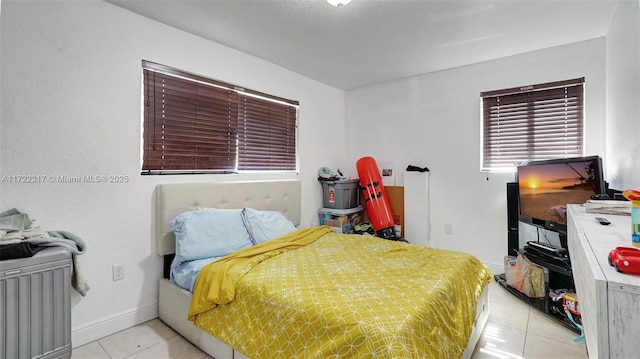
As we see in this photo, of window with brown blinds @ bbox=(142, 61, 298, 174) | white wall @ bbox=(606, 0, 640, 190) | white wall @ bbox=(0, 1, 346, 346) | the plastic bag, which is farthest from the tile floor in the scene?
window with brown blinds @ bbox=(142, 61, 298, 174)

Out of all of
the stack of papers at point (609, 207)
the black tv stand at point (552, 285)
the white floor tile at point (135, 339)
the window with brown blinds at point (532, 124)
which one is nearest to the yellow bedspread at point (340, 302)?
the white floor tile at point (135, 339)

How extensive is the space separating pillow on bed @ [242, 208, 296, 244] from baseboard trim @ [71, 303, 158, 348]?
3.27 ft

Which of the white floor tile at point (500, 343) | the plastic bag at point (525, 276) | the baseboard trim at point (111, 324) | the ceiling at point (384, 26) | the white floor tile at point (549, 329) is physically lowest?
the white floor tile at point (500, 343)

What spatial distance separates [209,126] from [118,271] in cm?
142

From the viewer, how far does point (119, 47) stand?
2.16 meters

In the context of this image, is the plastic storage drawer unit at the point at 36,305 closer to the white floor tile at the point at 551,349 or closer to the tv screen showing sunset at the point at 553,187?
the white floor tile at the point at 551,349

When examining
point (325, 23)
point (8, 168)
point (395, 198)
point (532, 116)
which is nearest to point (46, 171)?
point (8, 168)

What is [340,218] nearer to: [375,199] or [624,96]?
[375,199]

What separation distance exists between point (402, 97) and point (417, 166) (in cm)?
96

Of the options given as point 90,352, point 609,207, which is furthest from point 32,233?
point 609,207

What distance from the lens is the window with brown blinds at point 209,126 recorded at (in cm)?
236

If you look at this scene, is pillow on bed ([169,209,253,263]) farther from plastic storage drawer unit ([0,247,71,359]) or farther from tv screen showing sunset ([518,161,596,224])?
tv screen showing sunset ([518,161,596,224])

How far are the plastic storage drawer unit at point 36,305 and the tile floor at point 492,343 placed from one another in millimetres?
416

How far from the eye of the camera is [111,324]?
212 centimetres
